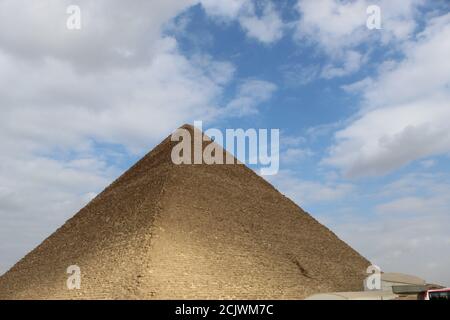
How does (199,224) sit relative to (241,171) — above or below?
below

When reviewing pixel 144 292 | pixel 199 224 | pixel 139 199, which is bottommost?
pixel 144 292

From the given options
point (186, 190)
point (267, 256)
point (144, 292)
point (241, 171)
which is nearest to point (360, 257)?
point (241, 171)

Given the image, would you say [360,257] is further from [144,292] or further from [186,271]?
[144,292]

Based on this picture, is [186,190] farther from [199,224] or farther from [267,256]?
[267,256]

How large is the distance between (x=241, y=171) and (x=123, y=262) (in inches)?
774

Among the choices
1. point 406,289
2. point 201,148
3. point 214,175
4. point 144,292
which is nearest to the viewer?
point 406,289

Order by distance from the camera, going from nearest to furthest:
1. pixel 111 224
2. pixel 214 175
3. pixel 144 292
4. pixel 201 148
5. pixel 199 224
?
pixel 144 292, pixel 199 224, pixel 111 224, pixel 214 175, pixel 201 148

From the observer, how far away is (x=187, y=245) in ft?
95.0

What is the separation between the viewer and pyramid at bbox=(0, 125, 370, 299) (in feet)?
87.4

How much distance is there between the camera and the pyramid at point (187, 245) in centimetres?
2664

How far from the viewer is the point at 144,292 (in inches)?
948

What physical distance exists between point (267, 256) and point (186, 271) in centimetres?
758

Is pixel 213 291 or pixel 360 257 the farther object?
pixel 360 257

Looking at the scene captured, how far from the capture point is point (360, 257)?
149 feet
